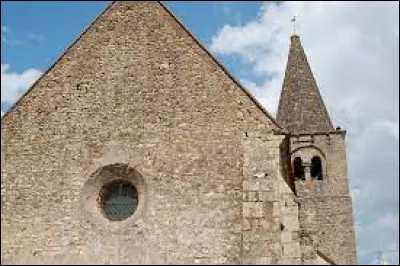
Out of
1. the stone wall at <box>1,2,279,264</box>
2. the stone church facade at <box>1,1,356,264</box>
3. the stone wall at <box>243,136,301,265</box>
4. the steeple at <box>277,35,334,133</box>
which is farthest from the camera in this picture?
the steeple at <box>277,35,334,133</box>

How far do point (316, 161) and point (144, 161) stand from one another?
14.9 m

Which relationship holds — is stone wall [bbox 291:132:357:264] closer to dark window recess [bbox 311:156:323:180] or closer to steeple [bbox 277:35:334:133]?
dark window recess [bbox 311:156:323:180]

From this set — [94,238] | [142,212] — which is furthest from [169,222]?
[94,238]

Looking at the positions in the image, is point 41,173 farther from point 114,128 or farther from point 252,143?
point 252,143

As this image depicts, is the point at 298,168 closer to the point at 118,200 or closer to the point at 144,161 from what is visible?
the point at 118,200

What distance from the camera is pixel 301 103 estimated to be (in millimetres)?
27328

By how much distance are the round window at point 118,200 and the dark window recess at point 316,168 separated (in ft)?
46.9

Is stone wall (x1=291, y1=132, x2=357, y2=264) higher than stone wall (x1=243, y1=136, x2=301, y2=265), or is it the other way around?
stone wall (x1=291, y1=132, x2=357, y2=264)

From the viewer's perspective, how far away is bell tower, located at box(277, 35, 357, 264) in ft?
81.7

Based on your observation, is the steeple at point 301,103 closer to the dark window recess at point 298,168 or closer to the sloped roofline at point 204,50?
the dark window recess at point 298,168

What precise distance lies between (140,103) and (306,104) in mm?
14468

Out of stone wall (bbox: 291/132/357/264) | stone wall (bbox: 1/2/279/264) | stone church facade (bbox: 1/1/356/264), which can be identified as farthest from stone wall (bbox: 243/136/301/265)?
stone wall (bbox: 291/132/357/264)

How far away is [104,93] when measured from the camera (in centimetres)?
1426

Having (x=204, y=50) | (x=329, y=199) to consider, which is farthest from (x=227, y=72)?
(x=329, y=199)
